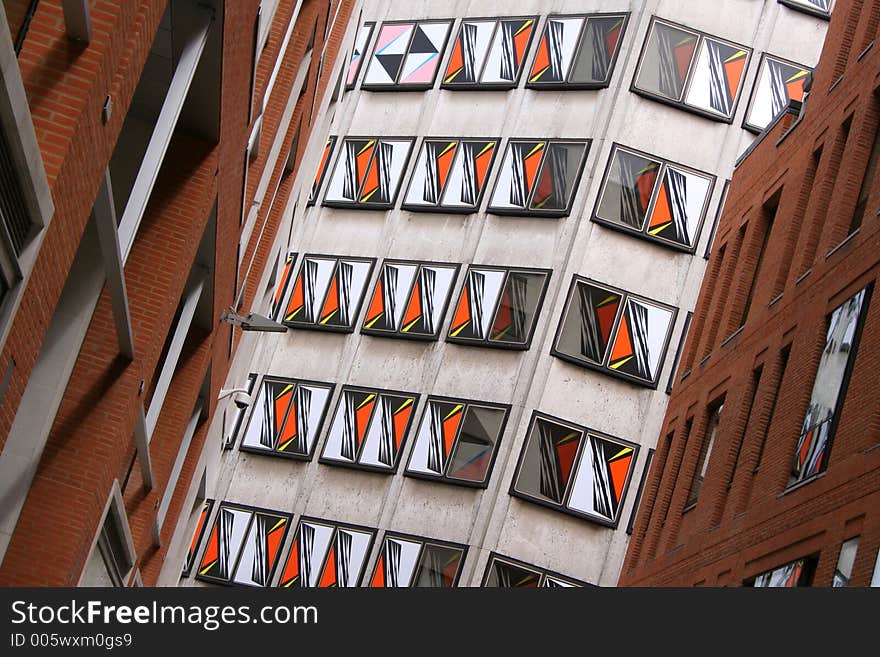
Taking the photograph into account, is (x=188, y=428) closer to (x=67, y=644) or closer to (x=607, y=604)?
(x=607, y=604)

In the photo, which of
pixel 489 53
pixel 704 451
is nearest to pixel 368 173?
pixel 489 53

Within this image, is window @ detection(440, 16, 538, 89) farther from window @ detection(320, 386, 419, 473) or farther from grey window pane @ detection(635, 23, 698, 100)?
window @ detection(320, 386, 419, 473)

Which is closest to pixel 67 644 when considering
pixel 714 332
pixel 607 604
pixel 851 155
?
pixel 607 604

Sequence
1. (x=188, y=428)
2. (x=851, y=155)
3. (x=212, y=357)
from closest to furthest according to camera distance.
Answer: (x=212, y=357) < (x=188, y=428) < (x=851, y=155)

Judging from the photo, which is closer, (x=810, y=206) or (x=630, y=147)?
(x=810, y=206)

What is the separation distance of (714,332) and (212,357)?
15033 millimetres

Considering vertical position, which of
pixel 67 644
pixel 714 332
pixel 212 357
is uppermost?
pixel 714 332

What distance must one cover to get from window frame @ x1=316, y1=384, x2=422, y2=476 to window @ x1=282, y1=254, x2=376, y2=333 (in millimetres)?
2195

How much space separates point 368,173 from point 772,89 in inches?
521

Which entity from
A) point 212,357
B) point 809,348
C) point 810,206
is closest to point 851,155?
point 810,206

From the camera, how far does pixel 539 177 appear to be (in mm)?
41031

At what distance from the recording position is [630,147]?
40.8m

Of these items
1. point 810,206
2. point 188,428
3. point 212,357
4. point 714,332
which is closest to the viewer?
point 212,357

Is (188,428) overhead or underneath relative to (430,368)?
underneath
